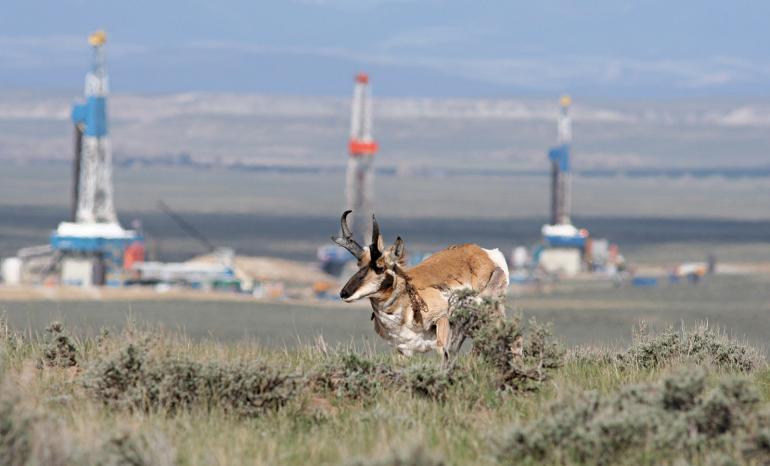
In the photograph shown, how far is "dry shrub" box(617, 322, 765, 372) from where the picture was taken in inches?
481

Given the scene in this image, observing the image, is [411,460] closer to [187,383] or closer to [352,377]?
[187,383]

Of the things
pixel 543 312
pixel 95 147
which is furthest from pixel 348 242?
pixel 95 147

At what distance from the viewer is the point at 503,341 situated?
1070 centimetres

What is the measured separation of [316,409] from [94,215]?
6002 centimetres

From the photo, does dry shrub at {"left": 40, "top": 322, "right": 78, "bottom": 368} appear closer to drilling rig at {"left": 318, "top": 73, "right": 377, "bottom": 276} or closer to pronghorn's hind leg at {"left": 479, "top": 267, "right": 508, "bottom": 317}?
pronghorn's hind leg at {"left": 479, "top": 267, "right": 508, "bottom": 317}

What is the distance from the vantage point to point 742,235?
103 m

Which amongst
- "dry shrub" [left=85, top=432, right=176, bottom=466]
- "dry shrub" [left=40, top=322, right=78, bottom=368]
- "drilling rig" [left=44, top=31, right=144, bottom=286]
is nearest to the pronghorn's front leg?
"dry shrub" [left=40, top=322, right=78, bottom=368]

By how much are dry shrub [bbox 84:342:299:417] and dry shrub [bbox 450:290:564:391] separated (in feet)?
4.88

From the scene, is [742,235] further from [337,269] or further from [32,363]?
[32,363]

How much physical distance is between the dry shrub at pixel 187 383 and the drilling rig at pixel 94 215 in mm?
55356

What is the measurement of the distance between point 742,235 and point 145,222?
40.3 meters

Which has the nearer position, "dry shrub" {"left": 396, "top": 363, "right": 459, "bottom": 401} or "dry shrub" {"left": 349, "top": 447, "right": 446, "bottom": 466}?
"dry shrub" {"left": 349, "top": 447, "right": 446, "bottom": 466}

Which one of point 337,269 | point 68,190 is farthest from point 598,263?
point 68,190

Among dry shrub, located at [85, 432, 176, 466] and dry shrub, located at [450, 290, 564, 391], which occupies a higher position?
dry shrub, located at [450, 290, 564, 391]
